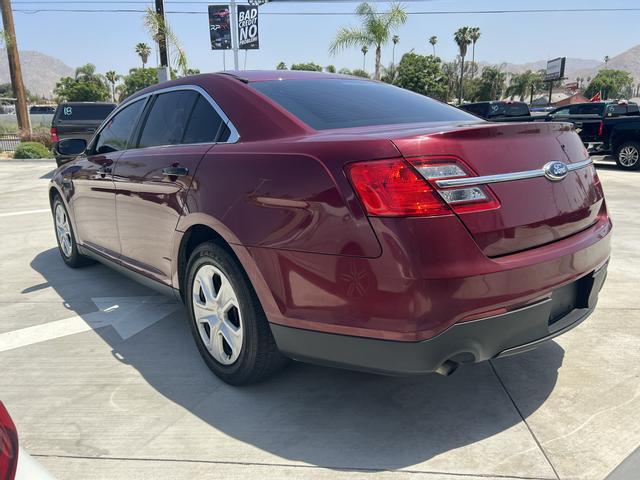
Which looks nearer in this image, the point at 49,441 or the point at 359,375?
the point at 49,441

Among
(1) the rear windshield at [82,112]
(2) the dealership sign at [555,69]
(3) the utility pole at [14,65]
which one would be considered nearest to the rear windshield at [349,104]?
(1) the rear windshield at [82,112]

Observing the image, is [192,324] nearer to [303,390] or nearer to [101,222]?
[303,390]

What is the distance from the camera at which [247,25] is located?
68.4 ft

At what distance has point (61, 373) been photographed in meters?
3.04

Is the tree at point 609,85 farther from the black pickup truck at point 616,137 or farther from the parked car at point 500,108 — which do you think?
the black pickup truck at point 616,137

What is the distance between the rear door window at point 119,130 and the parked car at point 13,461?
293 centimetres

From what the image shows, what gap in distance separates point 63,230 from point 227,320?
3213 mm

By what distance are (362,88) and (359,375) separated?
171cm

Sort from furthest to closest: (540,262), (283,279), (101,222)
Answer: (101,222), (283,279), (540,262)

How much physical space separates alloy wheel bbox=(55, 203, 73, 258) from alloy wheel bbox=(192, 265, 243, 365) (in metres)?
2.66

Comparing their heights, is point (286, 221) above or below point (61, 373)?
above

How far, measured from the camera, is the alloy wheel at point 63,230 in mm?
5027

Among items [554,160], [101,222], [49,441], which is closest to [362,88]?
[554,160]

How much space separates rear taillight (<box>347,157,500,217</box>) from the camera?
1.95m
